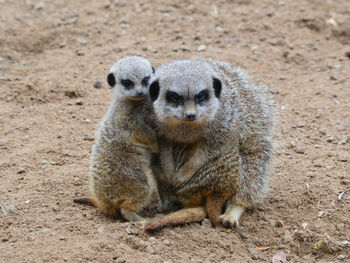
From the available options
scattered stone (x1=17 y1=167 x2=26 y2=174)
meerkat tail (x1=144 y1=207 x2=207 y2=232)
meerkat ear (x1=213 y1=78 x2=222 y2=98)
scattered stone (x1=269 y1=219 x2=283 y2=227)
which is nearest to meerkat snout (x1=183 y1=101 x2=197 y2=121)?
meerkat ear (x1=213 y1=78 x2=222 y2=98)

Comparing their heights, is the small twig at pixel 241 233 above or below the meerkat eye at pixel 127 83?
below

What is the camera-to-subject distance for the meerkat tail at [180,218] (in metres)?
3.70

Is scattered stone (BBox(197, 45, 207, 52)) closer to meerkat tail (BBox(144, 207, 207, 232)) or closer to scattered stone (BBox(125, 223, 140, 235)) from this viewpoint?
meerkat tail (BBox(144, 207, 207, 232))

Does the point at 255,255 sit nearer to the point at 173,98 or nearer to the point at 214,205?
the point at 214,205

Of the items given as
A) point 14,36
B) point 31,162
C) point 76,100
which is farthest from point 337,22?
point 31,162

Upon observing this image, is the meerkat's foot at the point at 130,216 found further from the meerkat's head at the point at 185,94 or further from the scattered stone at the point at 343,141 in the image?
the scattered stone at the point at 343,141

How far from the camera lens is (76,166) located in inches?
186

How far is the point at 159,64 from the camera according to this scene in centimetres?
628

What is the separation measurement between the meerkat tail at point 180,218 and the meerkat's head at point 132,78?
916mm

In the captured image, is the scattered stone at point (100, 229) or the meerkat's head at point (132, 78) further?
the meerkat's head at point (132, 78)

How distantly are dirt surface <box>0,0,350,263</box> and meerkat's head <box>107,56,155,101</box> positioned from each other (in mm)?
897

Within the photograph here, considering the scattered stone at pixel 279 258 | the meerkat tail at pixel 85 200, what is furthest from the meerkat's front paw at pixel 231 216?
the meerkat tail at pixel 85 200

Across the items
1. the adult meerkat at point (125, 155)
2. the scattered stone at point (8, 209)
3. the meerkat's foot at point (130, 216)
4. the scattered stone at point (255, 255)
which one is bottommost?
the scattered stone at point (255, 255)

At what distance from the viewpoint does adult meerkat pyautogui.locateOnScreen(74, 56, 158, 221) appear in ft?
12.9
